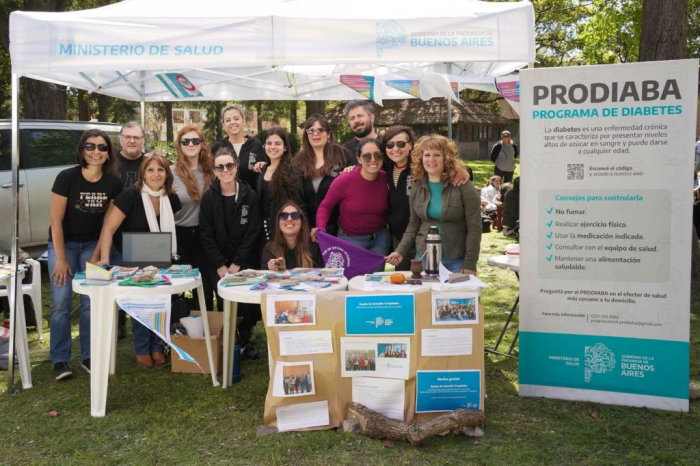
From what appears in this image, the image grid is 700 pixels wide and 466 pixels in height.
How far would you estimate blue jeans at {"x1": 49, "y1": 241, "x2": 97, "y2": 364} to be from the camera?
447 centimetres

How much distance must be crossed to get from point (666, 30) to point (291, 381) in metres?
4.91

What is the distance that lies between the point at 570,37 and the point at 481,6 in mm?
29220

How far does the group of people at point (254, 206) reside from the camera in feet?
14.3

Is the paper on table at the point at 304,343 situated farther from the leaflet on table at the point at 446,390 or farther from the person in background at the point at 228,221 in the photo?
the person in background at the point at 228,221

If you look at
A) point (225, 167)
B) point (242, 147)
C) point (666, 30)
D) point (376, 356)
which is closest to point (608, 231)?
point (376, 356)

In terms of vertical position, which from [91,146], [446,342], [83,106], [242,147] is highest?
[83,106]

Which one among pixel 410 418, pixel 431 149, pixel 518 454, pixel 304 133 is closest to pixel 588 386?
pixel 518 454

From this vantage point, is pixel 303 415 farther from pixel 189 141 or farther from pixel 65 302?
pixel 189 141

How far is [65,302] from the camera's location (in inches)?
177

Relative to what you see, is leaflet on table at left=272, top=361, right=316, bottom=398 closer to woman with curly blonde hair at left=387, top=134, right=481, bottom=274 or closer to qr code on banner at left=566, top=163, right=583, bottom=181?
woman with curly blonde hair at left=387, top=134, right=481, bottom=274

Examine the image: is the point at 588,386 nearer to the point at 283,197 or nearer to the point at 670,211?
the point at 670,211

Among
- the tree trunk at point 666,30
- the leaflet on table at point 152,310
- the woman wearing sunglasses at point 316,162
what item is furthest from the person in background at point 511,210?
the leaflet on table at point 152,310

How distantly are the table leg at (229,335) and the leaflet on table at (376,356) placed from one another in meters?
0.91

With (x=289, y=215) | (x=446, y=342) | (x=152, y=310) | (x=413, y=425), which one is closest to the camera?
(x=413, y=425)
